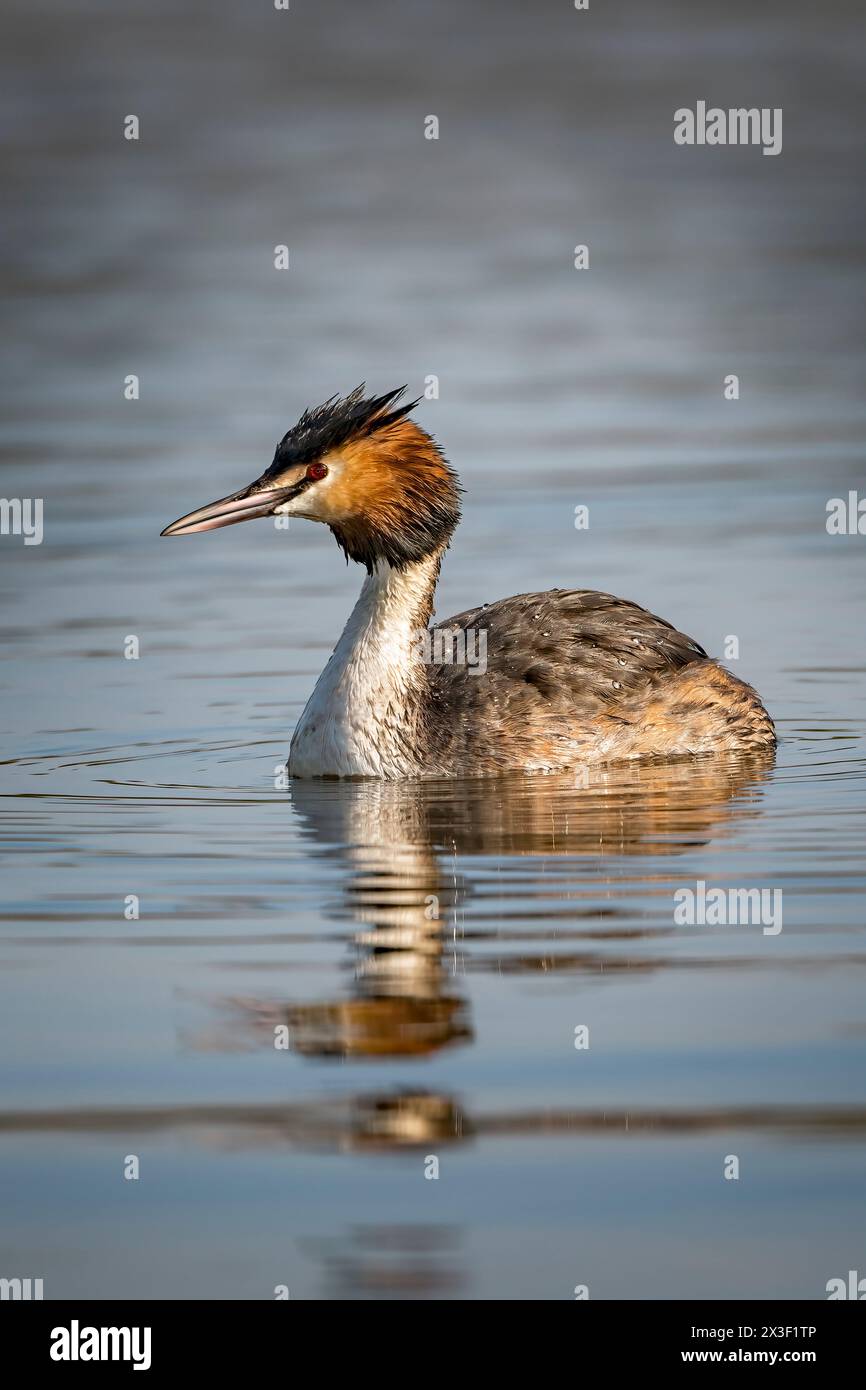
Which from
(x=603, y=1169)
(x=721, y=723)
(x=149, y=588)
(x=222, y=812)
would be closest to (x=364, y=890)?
(x=222, y=812)

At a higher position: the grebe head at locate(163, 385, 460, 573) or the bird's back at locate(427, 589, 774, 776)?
the grebe head at locate(163, 385, 460, 573)

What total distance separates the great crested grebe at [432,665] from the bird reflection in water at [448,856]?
0.16 meters

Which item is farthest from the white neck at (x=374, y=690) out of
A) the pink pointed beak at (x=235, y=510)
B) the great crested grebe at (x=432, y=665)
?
Answer: the pink pointed beak at (x=235, y=510)

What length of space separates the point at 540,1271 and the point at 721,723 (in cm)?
682

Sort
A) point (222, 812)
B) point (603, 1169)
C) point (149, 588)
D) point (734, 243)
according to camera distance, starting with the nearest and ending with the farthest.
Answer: point (603, 1169), point (222, 812), point (149, 588), point (734, 243)

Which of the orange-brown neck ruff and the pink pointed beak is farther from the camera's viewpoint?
the orange-brown neck ruff

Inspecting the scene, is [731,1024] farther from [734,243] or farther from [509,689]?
[734,243]

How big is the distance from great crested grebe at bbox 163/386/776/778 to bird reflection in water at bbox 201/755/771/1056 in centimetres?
16

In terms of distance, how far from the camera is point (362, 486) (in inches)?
469

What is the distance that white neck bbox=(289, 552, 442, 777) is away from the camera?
11.8 metres

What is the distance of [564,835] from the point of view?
10234 millimetres

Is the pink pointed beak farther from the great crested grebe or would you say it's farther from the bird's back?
the bird's back

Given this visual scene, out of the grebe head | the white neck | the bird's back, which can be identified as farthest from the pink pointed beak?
the bird's back

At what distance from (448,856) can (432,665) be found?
2.71 meters
